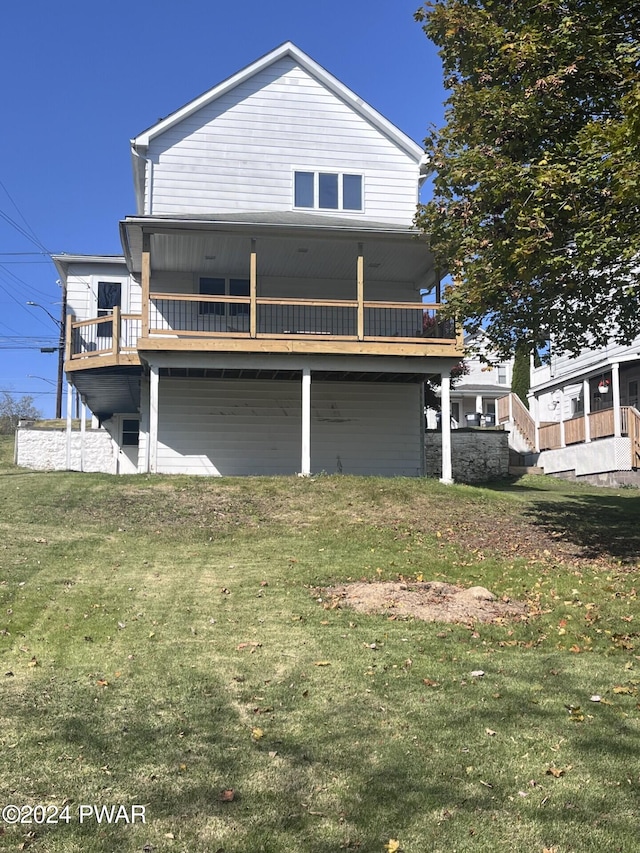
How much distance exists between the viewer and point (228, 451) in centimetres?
1888

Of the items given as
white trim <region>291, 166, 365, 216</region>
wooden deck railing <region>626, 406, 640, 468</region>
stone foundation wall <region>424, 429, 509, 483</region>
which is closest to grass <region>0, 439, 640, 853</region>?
wooden deck railing <region>626, 406, 640, 468</region>

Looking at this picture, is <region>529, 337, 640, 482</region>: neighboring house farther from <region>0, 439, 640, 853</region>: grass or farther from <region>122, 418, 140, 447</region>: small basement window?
<region>122, 418, 140, 447</region>: small basement window

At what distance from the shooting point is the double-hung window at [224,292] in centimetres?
1919

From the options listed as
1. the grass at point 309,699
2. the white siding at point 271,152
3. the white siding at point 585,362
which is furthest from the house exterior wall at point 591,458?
the grass at point 309,699

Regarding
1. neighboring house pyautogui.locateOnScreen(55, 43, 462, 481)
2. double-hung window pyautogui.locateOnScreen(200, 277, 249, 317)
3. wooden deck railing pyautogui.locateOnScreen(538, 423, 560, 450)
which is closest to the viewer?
neighboring house pyautogui.locateOnScreen(55, 43, 462, 481)

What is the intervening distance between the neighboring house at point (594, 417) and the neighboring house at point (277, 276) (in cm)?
500

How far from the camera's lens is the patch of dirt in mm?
7277

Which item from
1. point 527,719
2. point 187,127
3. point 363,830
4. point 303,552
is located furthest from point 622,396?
point 363,830

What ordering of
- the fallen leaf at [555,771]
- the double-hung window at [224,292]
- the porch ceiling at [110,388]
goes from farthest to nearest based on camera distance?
the double-hung window at [224,292] < the porch ceiling at [110,388] < the fallen leaf at [555,771]

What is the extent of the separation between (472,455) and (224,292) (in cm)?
886

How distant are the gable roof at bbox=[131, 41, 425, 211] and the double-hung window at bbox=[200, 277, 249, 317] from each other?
3.70m

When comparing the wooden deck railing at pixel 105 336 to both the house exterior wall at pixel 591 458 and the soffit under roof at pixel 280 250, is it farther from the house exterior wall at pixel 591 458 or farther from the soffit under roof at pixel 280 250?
the house exterior wall at pixel 591 458

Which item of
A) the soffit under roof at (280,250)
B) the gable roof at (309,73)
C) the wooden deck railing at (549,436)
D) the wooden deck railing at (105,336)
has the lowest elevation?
the wooden deck railing at (549,436)

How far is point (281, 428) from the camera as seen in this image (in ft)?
62.9
